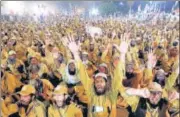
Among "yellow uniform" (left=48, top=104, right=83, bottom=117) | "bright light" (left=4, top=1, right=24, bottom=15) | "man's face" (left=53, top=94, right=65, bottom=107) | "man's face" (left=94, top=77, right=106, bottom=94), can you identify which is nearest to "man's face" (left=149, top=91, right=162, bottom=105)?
"man's face" (left=94, top=77, right=106, bottom=94)

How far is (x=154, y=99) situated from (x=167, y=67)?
9.0 inches

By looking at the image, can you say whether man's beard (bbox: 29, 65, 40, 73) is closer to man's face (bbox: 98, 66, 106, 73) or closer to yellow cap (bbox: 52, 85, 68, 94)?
yellow cap (bbox: 52, 85, 68, 94)

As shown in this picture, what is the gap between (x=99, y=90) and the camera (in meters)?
2.59

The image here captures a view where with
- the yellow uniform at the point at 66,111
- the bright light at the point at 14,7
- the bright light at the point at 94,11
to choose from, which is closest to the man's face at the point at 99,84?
the yellow uniform at the point at 66,111

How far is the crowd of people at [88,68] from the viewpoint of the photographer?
2531 mm

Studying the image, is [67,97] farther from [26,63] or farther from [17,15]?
[17,15]

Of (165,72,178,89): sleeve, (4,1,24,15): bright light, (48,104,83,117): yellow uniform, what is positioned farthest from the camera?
(165,72,178,89): sleeve

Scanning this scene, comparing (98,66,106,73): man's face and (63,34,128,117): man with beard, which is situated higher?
(98,66,106,73): man's face

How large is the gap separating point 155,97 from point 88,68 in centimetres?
49

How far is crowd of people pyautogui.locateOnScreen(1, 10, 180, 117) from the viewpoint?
253cm

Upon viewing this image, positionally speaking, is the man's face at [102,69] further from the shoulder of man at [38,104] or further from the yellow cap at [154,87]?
the shoulder of man at [38,104]

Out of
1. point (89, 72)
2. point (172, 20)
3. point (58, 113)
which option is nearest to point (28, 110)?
point (58, 113)

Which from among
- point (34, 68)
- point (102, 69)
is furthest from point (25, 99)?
point (102, 69)

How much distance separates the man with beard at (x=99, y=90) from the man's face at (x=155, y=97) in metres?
0.23
